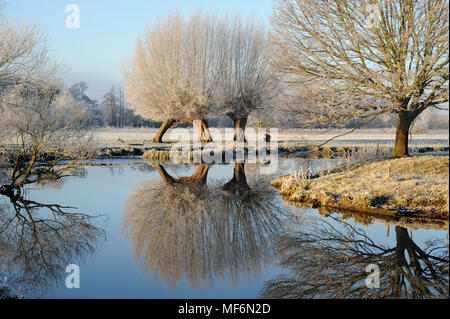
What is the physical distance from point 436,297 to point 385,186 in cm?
553

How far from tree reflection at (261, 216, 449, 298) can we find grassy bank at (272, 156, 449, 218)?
1.47 metres

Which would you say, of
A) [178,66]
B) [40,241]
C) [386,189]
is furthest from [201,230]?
[178,66]

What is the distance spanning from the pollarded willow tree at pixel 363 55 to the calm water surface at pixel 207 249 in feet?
13.1

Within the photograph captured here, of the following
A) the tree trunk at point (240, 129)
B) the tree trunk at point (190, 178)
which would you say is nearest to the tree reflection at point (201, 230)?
the tree trunk at point (190, 178)

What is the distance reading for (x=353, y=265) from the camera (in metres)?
6.23

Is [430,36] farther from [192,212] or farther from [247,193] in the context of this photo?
[192,212]

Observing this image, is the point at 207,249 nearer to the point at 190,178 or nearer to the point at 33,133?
the point at 33,133

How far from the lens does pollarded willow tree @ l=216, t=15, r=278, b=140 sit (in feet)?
94.1

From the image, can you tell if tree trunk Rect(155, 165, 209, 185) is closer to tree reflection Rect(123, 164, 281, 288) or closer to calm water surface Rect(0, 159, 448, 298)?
tree reflection Rect(123, 164, 281, 288)

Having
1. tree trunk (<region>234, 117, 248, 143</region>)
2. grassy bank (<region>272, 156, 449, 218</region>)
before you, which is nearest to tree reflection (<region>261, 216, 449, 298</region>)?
grassy bank (<region>272, 156, 449, 218</region>)

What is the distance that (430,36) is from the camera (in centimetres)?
1073

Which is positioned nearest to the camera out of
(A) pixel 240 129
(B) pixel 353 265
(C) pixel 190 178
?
(B) pixel 353 265

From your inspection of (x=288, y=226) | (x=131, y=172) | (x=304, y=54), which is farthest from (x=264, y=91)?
(x=288, y=226)

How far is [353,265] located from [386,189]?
441 cm
